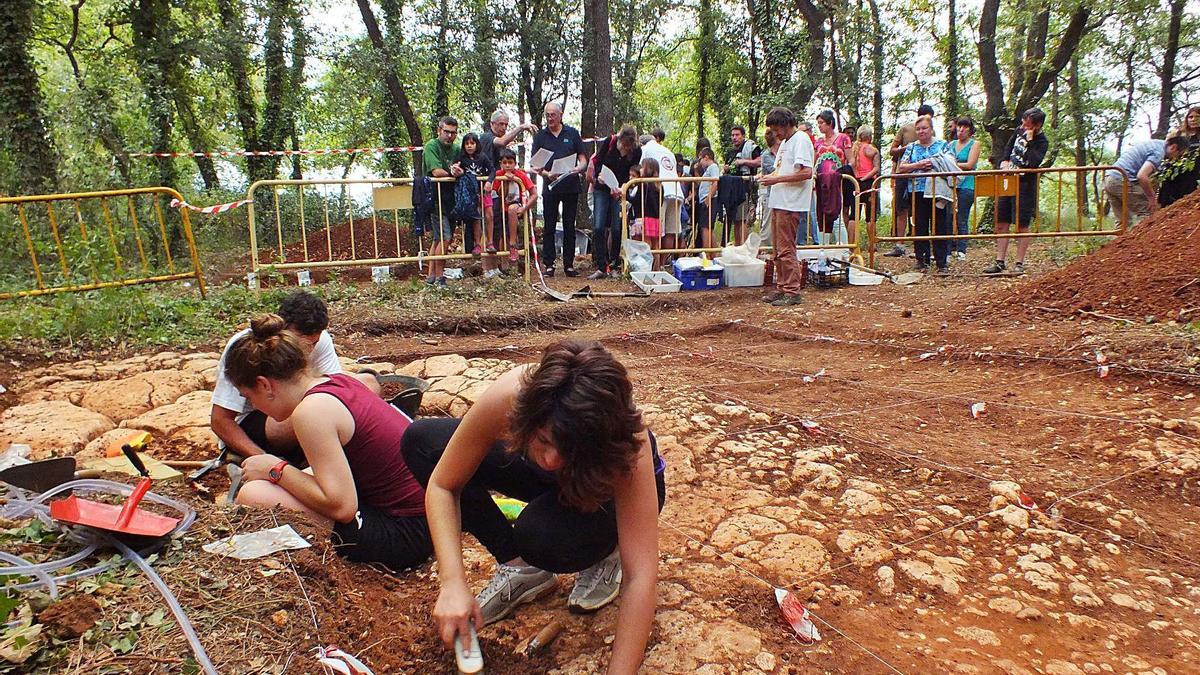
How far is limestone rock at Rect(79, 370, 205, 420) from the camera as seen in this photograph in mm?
4129

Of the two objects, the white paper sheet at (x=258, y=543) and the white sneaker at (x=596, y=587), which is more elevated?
the white paper sheet at (x=258, y=543)

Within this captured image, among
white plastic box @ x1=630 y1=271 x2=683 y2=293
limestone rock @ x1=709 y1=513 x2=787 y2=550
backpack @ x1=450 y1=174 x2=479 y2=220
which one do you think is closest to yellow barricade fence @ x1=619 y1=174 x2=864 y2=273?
white plastic box @ x1=630 y1=271 x2=683 y2=293

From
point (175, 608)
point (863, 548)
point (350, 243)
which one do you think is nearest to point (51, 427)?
point (175, 608)

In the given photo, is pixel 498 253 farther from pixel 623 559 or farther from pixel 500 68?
pixel 500 68

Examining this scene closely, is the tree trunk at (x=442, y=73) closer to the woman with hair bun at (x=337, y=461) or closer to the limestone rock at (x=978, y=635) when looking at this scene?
the woman with hair bun at (x=337, y=461)

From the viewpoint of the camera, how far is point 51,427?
3.63 metres

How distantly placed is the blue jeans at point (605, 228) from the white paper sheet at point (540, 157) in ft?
2.13

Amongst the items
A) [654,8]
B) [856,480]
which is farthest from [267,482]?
[654,8]

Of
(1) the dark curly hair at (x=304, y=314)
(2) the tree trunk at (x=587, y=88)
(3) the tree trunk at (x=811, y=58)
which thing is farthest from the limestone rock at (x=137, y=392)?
(3) the tree trunk at (x=811, y=58)

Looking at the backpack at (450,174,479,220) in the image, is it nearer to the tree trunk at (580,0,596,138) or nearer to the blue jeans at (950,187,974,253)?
the blue jeans at (950,187,974,253)

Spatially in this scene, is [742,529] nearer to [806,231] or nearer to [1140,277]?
[1140,277]

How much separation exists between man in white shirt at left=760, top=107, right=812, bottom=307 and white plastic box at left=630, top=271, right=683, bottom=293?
41.4 inches

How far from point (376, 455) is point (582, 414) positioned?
1.15m

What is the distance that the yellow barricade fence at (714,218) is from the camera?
7.86 m
